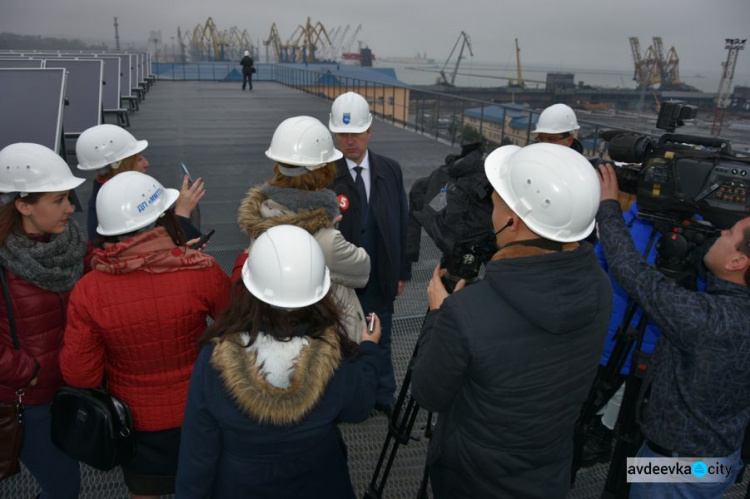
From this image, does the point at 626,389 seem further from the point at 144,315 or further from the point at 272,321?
the point at 144,315

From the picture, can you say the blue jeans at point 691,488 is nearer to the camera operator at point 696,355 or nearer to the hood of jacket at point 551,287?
the camera operator at point 696,355

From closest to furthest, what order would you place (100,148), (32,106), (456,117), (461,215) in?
(461,215) < (100,148) < (32,106) < (456,117)

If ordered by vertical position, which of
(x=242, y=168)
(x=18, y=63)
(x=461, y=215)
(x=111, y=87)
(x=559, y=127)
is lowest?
(x=242, y=168)

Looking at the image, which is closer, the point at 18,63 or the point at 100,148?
the point at 100,148

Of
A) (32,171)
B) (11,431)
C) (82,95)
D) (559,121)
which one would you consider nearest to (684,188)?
(559,121)

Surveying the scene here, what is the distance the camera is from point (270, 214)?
198cm

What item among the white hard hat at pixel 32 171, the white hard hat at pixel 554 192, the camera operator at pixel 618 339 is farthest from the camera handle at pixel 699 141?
the white hard hat at pixel 32 171

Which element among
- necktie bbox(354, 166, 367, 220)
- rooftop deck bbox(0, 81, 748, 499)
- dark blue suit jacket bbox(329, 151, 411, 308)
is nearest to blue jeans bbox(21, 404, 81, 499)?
rooftop deck bbox(0, 81, 748, 499)

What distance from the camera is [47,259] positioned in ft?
6.01

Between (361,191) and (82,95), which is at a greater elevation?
(82,95)

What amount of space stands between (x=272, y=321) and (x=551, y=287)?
2.65 ft

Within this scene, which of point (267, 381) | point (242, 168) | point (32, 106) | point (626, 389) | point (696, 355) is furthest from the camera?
point (242, 168)

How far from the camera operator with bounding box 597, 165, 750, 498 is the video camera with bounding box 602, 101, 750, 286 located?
0.57ft

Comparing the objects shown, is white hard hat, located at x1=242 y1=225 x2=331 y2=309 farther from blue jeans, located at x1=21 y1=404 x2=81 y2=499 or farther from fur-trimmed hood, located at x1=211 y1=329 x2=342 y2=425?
blue jeans, located at x1=21 y1=404 x2=81 y2=499
